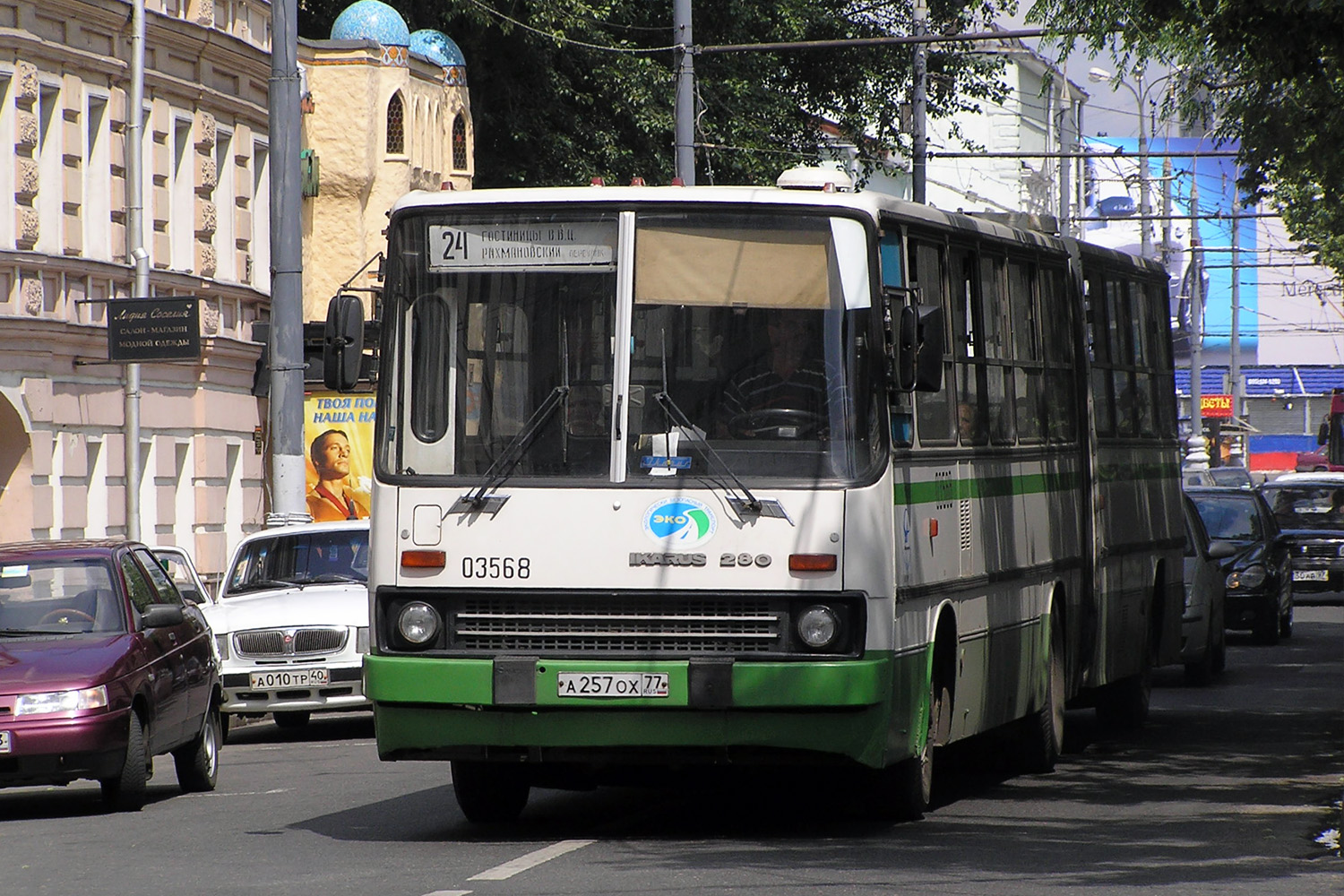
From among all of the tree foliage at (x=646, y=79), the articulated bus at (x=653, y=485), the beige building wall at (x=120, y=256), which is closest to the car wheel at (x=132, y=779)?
the articulated bus at (x=653, y=485)

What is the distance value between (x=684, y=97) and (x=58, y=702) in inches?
627

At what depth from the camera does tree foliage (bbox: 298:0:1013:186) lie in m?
45.7

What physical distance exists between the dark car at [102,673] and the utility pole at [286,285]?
19.1 feet

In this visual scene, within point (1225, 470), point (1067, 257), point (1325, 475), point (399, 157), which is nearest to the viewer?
point (1067, 257)

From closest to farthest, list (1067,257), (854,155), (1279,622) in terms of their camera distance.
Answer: (1067,257), (1279,622), (854,155)

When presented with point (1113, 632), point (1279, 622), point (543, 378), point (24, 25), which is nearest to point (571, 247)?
point (543, 378)

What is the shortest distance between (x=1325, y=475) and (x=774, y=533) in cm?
2666

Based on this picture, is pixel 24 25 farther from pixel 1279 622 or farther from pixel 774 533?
pixel 774 533

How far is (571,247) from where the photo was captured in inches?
446

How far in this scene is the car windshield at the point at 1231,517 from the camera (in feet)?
91.2

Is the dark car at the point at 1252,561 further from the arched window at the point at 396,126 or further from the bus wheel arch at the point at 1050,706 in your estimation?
the arched window at the point at 396,126

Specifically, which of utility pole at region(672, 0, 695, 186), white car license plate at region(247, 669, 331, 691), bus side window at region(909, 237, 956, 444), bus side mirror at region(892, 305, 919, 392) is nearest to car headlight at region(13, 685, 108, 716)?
bus side window at region(909, 237, 956, 444)

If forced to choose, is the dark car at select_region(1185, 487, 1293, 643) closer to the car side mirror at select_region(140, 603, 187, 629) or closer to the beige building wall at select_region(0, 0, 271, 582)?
the beige building wall at select_region(0, 0, 271, 582)

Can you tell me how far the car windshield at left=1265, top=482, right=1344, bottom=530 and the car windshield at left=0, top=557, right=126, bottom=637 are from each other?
23.4 metres
